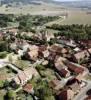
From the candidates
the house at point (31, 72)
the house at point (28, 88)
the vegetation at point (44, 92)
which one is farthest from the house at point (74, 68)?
the house at point (28, 88)

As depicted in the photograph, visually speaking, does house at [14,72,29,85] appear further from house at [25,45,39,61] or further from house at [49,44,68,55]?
house at [49,44,68,55]

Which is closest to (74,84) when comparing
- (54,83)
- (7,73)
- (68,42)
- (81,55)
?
(54,83)

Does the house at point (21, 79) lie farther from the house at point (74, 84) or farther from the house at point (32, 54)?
the house at point (32, 54)

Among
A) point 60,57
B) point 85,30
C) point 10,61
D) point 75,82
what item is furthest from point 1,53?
point 85,30

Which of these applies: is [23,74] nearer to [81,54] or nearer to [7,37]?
[81,54]

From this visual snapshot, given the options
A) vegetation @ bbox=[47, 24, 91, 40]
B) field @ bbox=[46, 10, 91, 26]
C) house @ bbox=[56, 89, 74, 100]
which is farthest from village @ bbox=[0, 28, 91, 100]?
field @ bbox=[46, 10, 91, 26]
